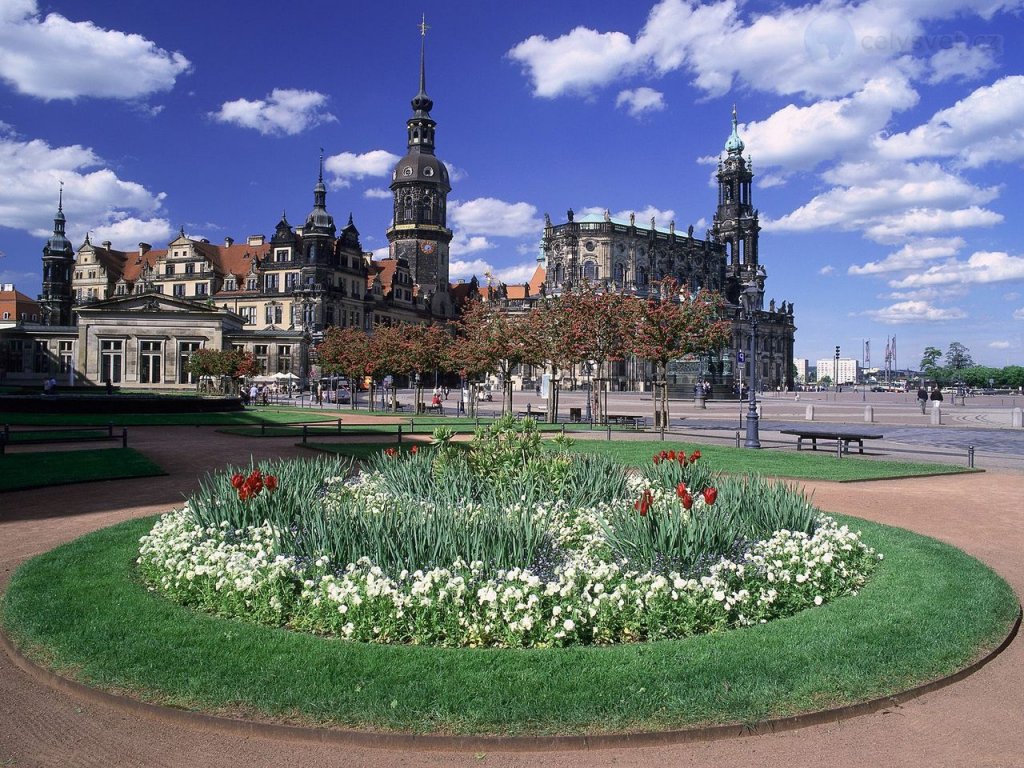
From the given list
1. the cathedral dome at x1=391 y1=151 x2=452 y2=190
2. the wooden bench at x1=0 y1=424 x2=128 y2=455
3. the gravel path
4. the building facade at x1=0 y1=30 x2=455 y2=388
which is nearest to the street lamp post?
the gravel path

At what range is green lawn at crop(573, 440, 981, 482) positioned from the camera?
19.0m

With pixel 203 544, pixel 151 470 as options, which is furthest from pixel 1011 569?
pixel 151 470

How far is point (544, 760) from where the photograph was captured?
17.3ft

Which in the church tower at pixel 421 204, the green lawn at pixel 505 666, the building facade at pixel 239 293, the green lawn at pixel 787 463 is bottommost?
the green lawn at pixel 505 666

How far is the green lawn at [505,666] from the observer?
5695mm

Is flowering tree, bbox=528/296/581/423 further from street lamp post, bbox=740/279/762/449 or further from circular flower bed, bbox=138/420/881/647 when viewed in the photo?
circular flower bed, bbox=138/420/881/647

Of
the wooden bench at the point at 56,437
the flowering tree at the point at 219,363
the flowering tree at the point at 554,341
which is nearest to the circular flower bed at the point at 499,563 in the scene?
the wooden bench at the point at 56,437

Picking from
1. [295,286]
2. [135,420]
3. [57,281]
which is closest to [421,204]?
[295,286]

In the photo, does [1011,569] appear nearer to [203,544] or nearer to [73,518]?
[203,544]

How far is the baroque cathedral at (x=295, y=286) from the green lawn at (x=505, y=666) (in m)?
62.3

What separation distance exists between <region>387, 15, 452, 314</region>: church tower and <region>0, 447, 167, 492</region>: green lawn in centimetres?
9488

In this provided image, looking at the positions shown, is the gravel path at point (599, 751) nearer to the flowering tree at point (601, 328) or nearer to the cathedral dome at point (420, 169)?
the flowering tree at point (601, 328)

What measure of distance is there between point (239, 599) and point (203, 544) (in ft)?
4.26

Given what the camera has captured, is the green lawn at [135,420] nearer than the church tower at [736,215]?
Yes
